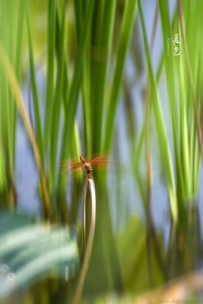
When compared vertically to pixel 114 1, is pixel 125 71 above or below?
below

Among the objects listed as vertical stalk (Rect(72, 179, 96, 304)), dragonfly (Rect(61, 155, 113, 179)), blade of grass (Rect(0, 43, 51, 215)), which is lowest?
vertical stalk (Rect(72, 179, 96, 304))

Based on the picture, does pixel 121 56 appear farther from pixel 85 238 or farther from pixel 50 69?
pixel 85 238

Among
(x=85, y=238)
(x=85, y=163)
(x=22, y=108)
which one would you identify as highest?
(x=22, y=108)

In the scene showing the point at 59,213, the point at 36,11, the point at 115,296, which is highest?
the point at 36,11

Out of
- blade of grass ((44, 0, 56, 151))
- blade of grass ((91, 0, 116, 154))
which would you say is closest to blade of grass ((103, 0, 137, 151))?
blade of grass ((91, 0, 116, 154))

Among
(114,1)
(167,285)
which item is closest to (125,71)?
(114,1)

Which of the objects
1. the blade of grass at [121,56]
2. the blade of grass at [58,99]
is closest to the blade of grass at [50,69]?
the blade of grass at [58,99]

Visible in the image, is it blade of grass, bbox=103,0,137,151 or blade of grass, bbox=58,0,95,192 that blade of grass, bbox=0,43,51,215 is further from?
blade of grass, bbox=103,0,137,151

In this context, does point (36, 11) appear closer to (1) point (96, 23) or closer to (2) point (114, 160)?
(1) point (96, 23)

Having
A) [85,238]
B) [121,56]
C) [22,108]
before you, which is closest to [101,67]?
[121,56]

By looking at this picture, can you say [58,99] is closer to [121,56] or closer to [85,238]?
[121,56]

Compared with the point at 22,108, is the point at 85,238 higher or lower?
lower
